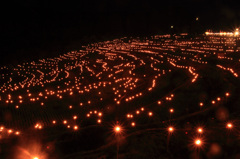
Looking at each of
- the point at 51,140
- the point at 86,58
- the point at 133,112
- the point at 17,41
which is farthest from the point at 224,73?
the point at 17,41

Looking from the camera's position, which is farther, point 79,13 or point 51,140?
point 79,13

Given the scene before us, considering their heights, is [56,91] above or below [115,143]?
above

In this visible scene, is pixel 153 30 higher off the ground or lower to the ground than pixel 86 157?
higher

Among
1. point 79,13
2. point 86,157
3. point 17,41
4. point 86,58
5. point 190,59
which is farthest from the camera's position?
point 79,13

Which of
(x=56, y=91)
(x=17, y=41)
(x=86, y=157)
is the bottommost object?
(x=86, y=157)

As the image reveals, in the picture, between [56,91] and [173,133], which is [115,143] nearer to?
[173,133]

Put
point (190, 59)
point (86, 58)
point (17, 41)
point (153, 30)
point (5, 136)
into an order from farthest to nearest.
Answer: point (153, 30)
point (17, 41)
point (86, 58)
point (190, 59)
point (5, 136)

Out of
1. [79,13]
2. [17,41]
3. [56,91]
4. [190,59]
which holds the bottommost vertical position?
[56,91]

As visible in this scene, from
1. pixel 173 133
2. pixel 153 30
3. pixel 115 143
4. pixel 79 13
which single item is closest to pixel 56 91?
pixel 115 143

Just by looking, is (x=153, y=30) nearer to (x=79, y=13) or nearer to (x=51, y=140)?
(x=79, y=13)
